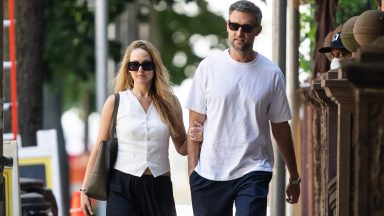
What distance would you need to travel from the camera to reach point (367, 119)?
14.4ft

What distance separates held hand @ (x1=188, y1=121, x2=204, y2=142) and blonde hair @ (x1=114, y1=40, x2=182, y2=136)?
59 cm

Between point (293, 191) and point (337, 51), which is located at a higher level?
point (337, 51)

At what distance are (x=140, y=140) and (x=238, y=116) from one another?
855 mm

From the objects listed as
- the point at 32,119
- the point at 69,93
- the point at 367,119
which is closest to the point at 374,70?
the point at 367,119

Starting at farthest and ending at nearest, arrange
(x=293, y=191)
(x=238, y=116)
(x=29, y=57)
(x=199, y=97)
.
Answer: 1. (x=29, y=57)
2. (x=293, y=191)
3. (x=199, y=97)
4. (x=238, y=116)

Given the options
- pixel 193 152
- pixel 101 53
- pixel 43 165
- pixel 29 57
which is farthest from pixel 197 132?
pixel 29 57

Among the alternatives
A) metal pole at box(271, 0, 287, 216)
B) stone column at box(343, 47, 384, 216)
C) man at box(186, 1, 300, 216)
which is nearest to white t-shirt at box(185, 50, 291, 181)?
man at box(186, 1, 300, 216)

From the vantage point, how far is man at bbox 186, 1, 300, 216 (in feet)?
25.1

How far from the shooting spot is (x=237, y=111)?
7.66m

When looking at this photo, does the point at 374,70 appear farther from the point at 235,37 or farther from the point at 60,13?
the point at 60,13

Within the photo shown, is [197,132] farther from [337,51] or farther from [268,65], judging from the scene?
[337,51]

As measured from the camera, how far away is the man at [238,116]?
25.1 ft


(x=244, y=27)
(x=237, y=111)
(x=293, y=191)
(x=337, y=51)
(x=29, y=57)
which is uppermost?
(x=244, y=27)

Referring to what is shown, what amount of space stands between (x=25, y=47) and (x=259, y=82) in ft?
36.1
